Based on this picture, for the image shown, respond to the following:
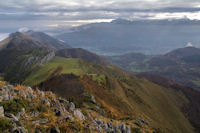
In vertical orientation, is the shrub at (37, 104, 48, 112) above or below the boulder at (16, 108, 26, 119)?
below

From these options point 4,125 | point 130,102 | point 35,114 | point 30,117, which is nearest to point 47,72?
point 130,102

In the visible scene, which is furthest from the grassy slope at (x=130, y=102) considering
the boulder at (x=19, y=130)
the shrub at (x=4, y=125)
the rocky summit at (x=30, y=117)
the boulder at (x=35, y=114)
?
the shrub at (x=4, y=125)

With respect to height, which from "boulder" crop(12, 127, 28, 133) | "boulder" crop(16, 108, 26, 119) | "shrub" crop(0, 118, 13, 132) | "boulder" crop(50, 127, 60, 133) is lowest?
"boulder" crop(50, 127, 60, 133)

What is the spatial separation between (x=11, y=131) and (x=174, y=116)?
11641cm

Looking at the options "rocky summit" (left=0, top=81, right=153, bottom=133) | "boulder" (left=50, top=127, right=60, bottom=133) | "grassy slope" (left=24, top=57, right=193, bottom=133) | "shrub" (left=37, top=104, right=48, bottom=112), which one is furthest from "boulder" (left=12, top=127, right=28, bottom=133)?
"grassy slope" (left=24, top=57, right=193, bottom=133)

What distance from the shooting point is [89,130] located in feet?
73.4

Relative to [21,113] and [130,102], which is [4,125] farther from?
[130,102]

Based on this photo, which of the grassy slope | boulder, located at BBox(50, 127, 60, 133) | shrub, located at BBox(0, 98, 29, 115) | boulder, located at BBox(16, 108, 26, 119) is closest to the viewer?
boulder, located at BBox(50, 127, 60, 133)

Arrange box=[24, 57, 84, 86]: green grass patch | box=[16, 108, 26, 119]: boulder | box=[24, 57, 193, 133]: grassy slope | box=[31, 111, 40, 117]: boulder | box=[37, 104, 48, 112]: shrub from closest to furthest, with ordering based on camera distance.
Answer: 1. box=[16, 108, 26, 119]: boulder
2. box=[31, 111, 40, 117]: boulder
3. box=[37, 104, 48, 112]: shrub
4. box=[24, 57, 193, 133]: grassy slope
5. box=[24, 57, 84, 86]: green grass patch

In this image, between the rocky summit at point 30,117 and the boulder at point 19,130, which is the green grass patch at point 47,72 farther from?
the boulder at point 19,130

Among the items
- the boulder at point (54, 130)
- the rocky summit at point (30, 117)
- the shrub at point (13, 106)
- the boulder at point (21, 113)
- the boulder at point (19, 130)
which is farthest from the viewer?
the shrub at point (13, 106)

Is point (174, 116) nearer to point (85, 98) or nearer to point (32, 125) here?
point (85, 98)

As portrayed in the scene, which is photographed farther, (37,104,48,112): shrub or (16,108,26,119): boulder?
(37,104,48,112): shrub

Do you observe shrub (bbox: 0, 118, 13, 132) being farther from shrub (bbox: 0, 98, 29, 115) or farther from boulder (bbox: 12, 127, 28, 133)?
shrub (bbox: 0, 98, 29, 115)
